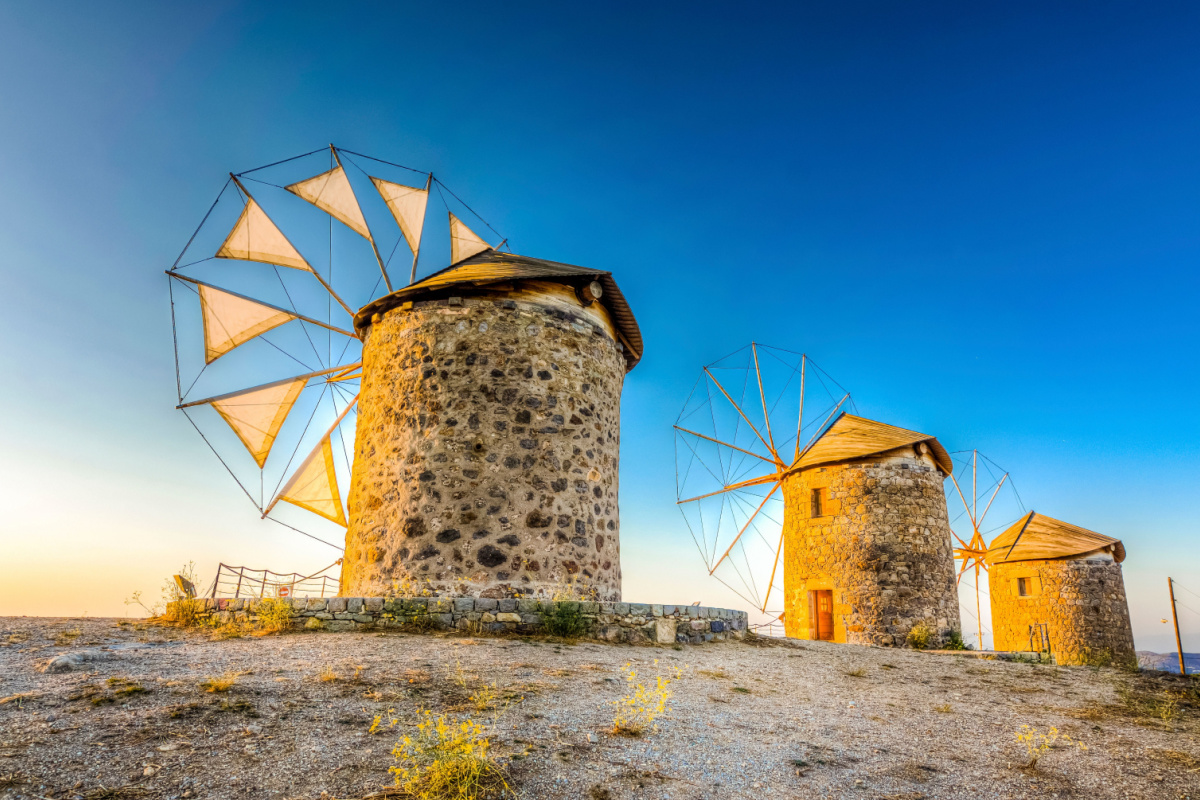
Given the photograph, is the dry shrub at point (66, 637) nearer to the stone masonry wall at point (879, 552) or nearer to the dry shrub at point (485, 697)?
the dry shrub at point (485, 697)

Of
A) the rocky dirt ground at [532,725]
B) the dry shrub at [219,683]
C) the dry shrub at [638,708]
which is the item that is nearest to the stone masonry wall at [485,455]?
the rocky dirt ground at [532,725]

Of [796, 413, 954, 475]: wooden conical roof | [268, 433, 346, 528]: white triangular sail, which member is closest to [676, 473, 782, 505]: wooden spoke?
[796, 413, 954, 475]: wooden conical roof

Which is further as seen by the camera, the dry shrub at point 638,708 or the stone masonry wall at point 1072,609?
the stone masonry wall at point 1072,609

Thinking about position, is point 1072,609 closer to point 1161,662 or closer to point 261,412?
point 1161,662

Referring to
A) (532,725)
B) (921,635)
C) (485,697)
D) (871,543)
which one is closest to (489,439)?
(485,697)

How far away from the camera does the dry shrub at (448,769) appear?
305 centimetres

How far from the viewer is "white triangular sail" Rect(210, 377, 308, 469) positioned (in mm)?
12141

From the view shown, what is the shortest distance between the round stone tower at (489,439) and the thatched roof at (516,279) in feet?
0.10

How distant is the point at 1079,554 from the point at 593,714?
20345mm

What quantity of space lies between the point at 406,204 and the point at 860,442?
37.6 feet

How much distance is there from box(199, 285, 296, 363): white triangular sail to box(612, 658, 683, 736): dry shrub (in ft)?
32.0

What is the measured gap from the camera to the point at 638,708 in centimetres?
470

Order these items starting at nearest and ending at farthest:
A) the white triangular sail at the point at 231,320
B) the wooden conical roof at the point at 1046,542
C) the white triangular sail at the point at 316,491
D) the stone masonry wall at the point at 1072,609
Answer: the white triangular sail at the point at 231,320
the white triangular sail at the point at 316,491
the stone masonry wall at the point at 1072,609
the wooden conical roof at the point at 1046,542

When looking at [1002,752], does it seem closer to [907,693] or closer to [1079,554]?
[907,693]
